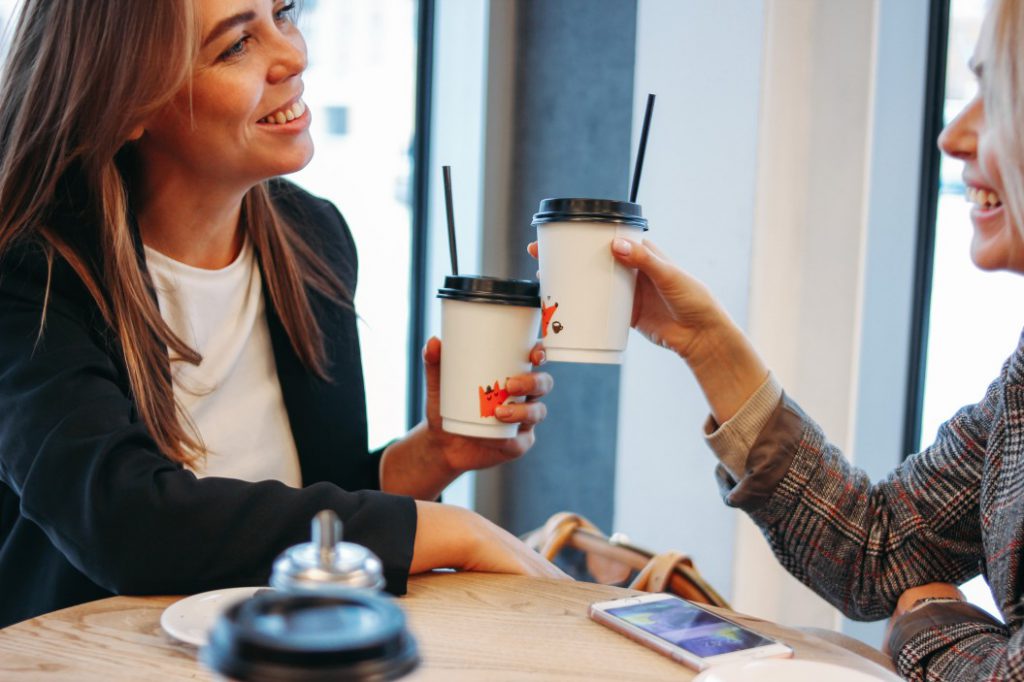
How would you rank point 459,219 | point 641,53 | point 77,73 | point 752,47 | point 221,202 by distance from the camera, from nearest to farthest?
point 77,73 → point 221,202 → point 752,47 → point 641,53 → point 459,219

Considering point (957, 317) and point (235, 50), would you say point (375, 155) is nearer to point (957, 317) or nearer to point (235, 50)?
point (235, 50)

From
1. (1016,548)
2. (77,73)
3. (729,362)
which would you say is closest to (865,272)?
(729,362)

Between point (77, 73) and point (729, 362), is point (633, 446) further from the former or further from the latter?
point (77, 73)

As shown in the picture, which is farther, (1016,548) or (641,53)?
(641,53)

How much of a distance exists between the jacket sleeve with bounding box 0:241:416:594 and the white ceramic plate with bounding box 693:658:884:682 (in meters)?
0.35

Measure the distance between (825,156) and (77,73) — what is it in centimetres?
146

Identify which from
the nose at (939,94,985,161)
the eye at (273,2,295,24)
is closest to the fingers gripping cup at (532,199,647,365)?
the nose at (939,94,985,161)

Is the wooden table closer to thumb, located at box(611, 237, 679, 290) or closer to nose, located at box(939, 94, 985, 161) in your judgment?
thumb, located at box(611, 237, 679, 290)

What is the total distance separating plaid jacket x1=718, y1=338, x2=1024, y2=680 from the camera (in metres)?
1.15

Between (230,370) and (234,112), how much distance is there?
1.18 ft

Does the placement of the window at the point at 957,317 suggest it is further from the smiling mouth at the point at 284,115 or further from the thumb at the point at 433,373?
the smiling mouth at the point at 284,115

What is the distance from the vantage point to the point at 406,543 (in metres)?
1.05

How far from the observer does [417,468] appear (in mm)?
1511

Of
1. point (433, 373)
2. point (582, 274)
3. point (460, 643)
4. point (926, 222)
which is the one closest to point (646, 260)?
point (582, 274)
